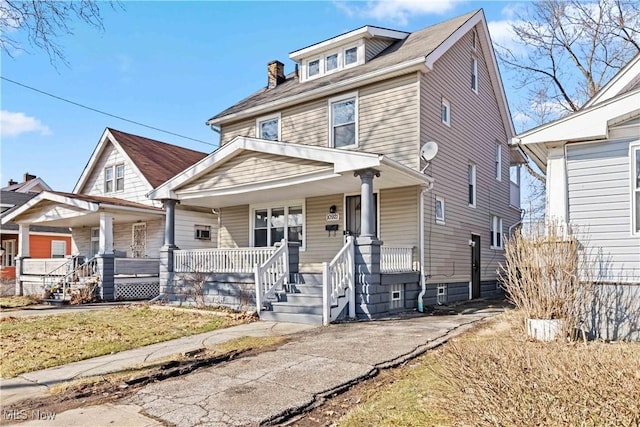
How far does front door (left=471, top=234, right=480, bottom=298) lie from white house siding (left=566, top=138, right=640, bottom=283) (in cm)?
755

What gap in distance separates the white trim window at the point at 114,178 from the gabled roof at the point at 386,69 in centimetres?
584

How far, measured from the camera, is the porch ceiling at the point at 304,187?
35.2 ft

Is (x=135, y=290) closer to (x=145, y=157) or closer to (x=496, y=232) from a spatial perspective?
(x=145, y=157)

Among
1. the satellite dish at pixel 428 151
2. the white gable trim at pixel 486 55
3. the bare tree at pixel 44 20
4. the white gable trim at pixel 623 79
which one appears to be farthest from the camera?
the white gable trim at pixel 486 55

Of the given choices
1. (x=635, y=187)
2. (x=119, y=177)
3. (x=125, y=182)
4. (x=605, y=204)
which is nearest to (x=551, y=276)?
(x=605, y=204)

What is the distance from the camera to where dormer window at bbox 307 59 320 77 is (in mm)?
15673

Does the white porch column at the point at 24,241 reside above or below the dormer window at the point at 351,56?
below

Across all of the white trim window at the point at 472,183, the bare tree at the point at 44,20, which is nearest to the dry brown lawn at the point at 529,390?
the bare tree at the point at 44,20

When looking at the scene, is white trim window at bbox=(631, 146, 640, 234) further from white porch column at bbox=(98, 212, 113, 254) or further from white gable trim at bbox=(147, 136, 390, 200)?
white porch column at bbox=(98, 212, 113, 254)

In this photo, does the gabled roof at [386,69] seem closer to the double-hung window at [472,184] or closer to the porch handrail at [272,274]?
the double-hung window at [472,184]

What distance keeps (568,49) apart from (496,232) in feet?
41.2

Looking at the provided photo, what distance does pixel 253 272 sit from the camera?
37.7ft

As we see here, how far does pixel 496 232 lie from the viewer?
1748 cm

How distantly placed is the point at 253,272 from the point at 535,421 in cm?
935
